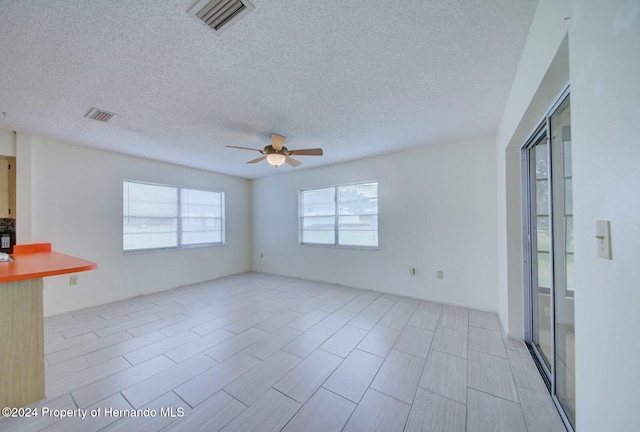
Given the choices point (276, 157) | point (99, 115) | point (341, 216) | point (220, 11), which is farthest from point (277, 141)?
point (341, 216)

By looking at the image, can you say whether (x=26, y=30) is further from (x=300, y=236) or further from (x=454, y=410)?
(x=300, y=236)

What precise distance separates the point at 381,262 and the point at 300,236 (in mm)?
2003

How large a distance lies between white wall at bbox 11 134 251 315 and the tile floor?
1.63 ft

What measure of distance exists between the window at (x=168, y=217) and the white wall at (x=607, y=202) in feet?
17.8

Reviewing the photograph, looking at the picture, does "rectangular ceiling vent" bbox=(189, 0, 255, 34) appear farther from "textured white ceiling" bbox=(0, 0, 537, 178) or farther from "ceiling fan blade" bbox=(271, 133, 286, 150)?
"ceiling fan blade" bbox=(271, 133, 286, 150)

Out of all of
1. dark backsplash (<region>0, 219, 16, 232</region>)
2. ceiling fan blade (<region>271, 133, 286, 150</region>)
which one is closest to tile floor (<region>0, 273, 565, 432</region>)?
dark backsplash (<region>0, 219, 16, 232</region>)

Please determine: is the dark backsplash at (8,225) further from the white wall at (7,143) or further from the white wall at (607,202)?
the white wall at (607,202)

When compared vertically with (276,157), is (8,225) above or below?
below

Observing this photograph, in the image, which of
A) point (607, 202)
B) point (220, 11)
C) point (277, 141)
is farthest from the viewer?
point (277, 141)

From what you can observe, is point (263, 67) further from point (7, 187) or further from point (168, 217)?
point (168, 217)

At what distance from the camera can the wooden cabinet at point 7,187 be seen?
10.1ft

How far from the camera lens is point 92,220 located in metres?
3.77

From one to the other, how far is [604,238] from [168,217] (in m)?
5.60

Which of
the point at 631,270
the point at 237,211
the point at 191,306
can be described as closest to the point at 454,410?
the point at 631,270
